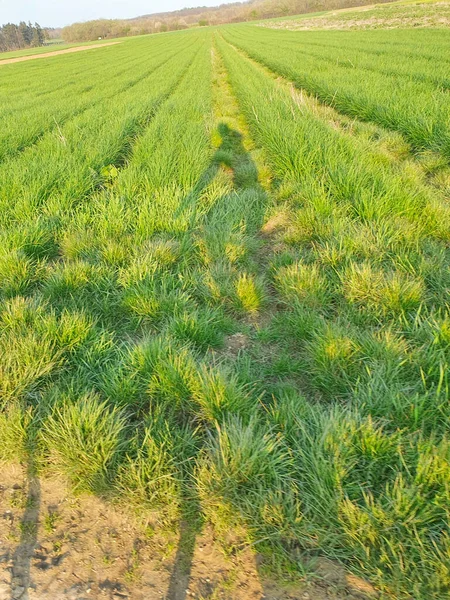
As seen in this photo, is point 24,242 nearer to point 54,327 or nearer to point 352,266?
point 54,327

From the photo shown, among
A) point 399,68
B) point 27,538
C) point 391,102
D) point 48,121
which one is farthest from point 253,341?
point 399,68

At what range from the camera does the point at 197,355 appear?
235 cm

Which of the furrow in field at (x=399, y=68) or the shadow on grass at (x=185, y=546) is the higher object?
the furrow in field at (x=399, y=68)

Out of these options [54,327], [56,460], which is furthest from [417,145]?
[56,460]

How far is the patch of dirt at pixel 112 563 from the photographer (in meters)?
1.38

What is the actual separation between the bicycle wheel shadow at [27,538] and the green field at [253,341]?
89 mm

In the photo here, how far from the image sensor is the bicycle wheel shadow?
55.9 inches

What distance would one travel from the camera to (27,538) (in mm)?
1571

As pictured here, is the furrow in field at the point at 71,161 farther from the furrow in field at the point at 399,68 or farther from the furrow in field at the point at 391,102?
the furrow in field at the point at 399,68

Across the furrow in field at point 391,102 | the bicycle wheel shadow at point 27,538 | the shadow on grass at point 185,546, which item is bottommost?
the shadow on grass at point 185,546

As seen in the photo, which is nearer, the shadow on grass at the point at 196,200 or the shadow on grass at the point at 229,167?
the shadow on grass at the point at 196,200

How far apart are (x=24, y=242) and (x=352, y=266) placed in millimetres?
2831

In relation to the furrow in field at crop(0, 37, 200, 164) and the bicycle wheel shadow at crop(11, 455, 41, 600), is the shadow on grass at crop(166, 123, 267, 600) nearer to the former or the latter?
the bicycle wheel shadow at crop(11, 455, 41, 600)

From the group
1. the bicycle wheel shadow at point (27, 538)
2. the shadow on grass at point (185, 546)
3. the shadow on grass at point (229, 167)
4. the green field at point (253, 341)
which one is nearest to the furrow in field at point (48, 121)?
the green field at point (253, 341)
